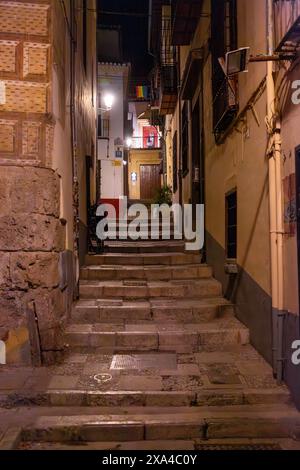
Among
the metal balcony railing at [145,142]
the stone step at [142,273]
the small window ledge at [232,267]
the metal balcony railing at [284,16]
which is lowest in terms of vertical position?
the stone step at [142,273]

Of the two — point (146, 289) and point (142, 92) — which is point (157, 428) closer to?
point (146, 289)

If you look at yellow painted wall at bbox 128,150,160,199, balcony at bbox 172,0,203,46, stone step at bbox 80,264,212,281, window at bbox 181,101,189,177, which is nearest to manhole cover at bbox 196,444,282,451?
stone step at bbox 80,264,212,281

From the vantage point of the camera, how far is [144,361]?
5234 millimetres

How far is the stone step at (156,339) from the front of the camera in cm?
560

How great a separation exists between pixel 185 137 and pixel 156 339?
777cm

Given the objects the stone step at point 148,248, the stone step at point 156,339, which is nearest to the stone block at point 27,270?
the stone step at point 156,339

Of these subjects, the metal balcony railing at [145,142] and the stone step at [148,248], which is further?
the metal balcony railing at [145,142]

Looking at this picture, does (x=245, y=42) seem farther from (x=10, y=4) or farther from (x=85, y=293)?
(x=85, y=293)

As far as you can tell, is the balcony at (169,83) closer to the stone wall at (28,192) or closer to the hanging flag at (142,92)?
the stone wall at (28,192)

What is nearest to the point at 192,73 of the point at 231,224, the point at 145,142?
the point at 231,224

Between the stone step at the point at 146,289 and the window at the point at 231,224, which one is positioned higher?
the window at the point at 231,224

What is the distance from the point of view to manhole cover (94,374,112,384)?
15.0ft

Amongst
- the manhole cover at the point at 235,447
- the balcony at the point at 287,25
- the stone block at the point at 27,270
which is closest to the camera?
the manhole cover at the point at 235,447

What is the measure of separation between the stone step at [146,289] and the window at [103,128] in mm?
15528
